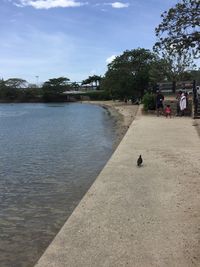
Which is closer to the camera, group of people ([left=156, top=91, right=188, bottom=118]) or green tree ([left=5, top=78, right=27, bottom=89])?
group of people ([left=156, top=91, right=188, bottom=118])

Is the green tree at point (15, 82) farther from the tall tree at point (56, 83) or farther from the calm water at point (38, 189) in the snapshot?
the calm water at point (38, 189)

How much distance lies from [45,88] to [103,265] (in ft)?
436

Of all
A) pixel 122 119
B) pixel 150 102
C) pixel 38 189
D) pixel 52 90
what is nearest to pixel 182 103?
pixel 150 102

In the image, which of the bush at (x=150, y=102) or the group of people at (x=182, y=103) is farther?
the bush at (x=150, y=102)

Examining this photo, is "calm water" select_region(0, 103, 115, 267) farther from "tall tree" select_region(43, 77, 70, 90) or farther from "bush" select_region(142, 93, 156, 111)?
"tall tree" select_region(43, 77, 70, 90)

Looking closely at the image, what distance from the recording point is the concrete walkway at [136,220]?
243 inches

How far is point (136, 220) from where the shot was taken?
7742 mm

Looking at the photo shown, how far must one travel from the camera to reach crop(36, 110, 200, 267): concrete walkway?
20.3 feet

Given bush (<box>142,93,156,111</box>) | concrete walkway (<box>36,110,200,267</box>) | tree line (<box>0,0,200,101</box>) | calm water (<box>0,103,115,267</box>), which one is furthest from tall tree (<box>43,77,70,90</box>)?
concrete walkway (<box>36,110,200,267</box>)

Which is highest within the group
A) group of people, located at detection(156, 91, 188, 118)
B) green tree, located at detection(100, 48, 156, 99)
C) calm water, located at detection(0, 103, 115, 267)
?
green tree, located at detection(100, 48, 156, 99)

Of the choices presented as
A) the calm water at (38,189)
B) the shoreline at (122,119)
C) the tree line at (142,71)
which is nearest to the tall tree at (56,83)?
the tree line at (142,71)

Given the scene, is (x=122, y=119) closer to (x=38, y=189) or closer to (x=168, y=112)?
(x=168, y=112)

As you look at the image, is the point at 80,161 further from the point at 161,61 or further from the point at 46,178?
the point at 161,61

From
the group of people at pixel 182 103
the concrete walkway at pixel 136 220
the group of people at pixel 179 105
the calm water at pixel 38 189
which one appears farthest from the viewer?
the group of people at pixel 179 105
